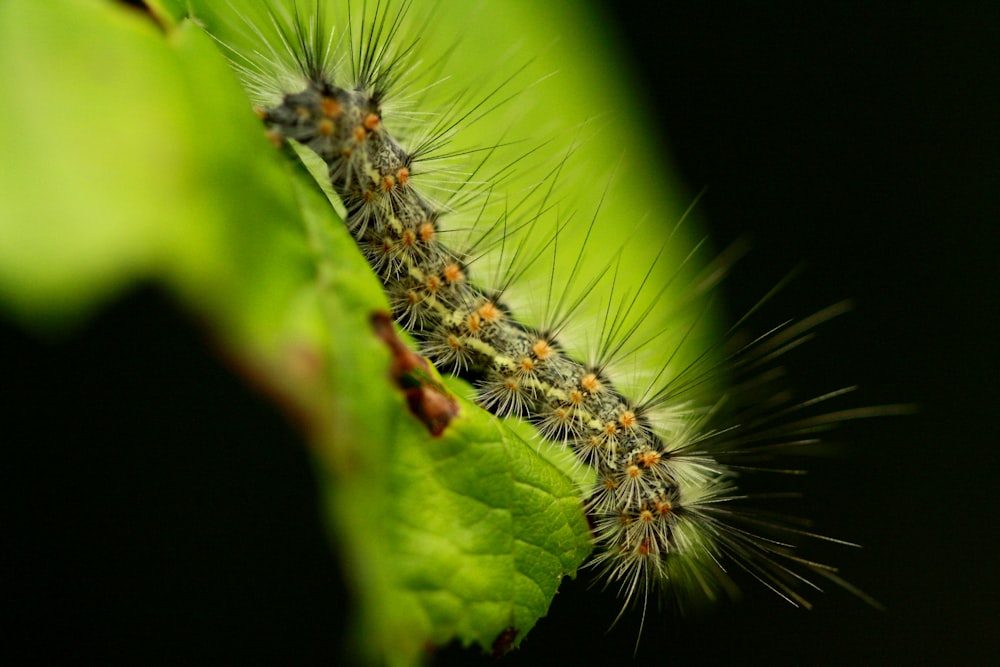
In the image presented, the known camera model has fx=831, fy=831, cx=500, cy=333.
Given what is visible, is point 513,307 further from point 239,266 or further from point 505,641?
point 239,266

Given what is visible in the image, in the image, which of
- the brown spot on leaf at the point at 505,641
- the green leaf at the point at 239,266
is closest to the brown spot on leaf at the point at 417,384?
the green leaf at the point at 239,266

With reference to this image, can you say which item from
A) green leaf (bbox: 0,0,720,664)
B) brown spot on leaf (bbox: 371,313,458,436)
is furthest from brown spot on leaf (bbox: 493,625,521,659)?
brown spot on leaf (bbox: 371,313,458,436)

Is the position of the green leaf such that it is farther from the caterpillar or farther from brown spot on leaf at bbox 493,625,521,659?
the caterpillar

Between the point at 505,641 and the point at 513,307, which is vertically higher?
the point at 513,307

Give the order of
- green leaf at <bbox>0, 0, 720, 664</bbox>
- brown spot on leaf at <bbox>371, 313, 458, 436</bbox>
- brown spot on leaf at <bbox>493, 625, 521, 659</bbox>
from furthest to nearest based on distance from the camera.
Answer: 1. brown spot on leaf at <bbox>493, 625, 521, 659</bbox>
2. brown spot on leaf at <bbox>371, 313, 458, 436</bbox>
3. green leaf at <bbox>0, 0, 720, 664</bbox>

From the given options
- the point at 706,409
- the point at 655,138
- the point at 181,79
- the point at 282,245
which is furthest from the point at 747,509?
the point at 181,79

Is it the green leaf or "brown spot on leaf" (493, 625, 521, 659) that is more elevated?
the green leaf

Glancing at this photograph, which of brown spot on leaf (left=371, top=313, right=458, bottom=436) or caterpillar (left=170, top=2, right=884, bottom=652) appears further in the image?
caterpillar (left=170, top=2, right=884, bottom=652)

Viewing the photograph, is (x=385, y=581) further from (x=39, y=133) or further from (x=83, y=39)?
(x=83, y=39)

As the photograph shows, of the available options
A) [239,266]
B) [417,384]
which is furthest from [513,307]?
[239,266]
